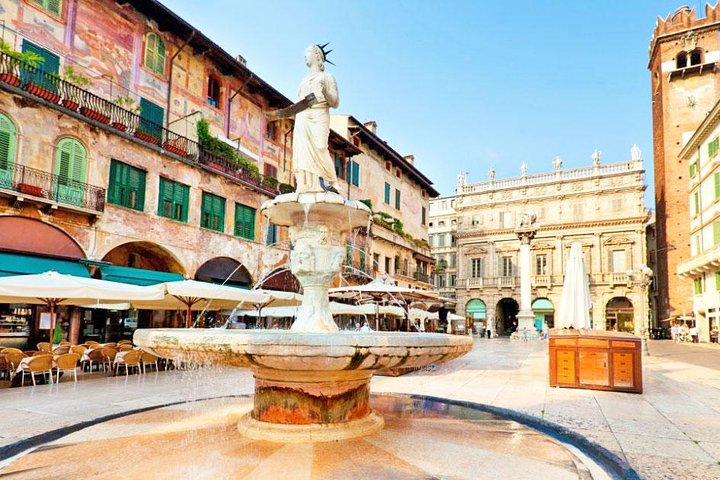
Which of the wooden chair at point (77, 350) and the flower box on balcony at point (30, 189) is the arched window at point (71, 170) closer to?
the flower box on balcony at point (30, 189)

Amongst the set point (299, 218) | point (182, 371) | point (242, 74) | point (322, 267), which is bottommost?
point (182, 371)

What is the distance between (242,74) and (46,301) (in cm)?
1359

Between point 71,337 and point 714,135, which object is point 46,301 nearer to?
point 71,337

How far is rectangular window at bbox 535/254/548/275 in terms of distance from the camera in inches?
1778

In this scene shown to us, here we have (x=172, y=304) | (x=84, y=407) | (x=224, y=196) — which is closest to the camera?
(x=84, y=407)

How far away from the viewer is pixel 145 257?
716 inches

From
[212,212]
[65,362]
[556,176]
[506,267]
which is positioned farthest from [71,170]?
[556,176]

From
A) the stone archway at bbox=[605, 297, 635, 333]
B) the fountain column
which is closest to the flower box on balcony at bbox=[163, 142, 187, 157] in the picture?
the fountain column

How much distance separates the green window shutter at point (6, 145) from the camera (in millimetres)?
12679

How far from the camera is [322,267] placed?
5.97 meters

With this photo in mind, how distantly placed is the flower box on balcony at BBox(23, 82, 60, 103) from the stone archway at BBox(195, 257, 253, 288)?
7309mm

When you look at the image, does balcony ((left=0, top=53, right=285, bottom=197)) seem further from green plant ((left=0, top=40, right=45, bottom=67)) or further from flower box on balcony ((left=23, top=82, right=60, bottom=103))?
green plant ((left=0, top=40, right=45, bottom=67))

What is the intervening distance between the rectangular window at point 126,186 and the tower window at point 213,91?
210 inches

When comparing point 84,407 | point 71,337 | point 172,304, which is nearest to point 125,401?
point 84,407
